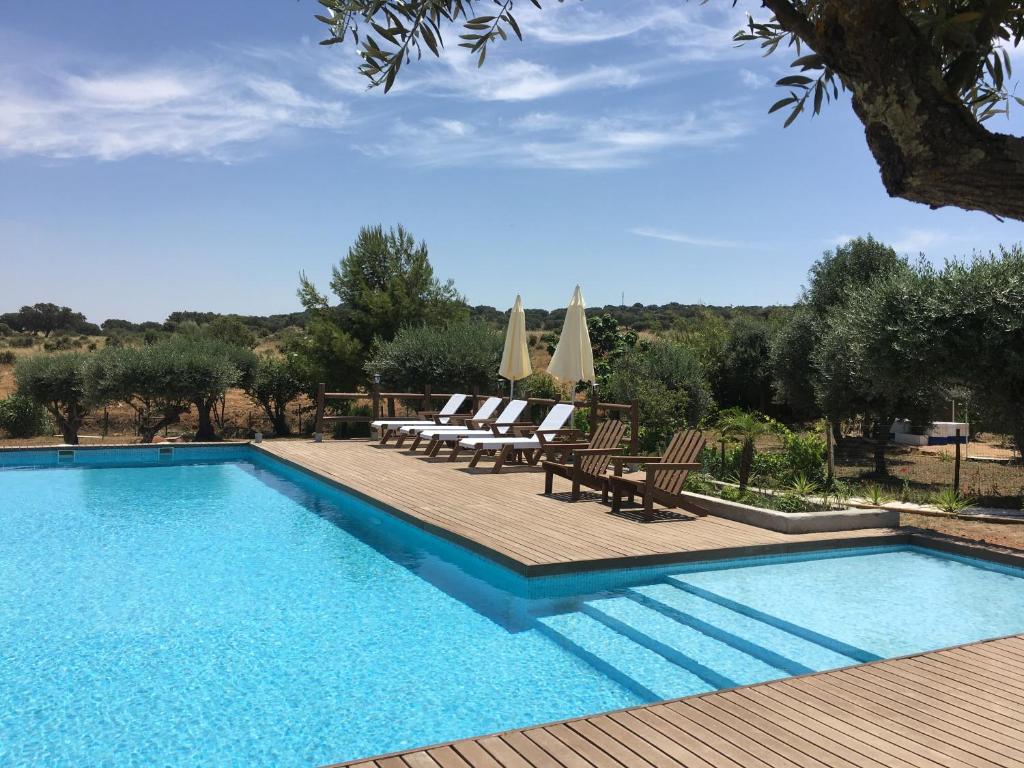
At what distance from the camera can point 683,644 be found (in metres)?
5.26

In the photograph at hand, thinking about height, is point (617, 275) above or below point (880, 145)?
above

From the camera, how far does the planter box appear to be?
7.71 metres

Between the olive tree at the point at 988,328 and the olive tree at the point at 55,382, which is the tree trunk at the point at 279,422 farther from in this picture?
the olive tree at the point at 988,328

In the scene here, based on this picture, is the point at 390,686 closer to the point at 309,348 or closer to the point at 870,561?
the point at 870,561

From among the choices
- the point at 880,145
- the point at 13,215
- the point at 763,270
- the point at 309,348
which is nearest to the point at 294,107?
the point at 309,348

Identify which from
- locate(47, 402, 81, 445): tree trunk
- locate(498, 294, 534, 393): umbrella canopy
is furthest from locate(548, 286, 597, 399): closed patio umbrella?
locate(47, 402, 81, 445): tree trunk

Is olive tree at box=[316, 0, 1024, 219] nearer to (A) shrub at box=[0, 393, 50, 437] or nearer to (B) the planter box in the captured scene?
(B) the planter box

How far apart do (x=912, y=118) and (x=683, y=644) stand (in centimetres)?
434

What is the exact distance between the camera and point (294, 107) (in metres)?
14.8

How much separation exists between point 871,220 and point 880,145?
18768 millimetres

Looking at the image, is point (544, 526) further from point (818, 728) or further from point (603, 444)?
point (818, 728)

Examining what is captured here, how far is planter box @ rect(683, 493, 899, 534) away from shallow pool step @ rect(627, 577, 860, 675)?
1.92 m

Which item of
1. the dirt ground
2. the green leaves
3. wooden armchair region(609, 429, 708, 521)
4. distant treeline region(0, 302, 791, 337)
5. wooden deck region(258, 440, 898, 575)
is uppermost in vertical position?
distant treeline region(0, 302, 791, 337)

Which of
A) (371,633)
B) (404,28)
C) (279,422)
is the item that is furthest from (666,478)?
(279,422)
